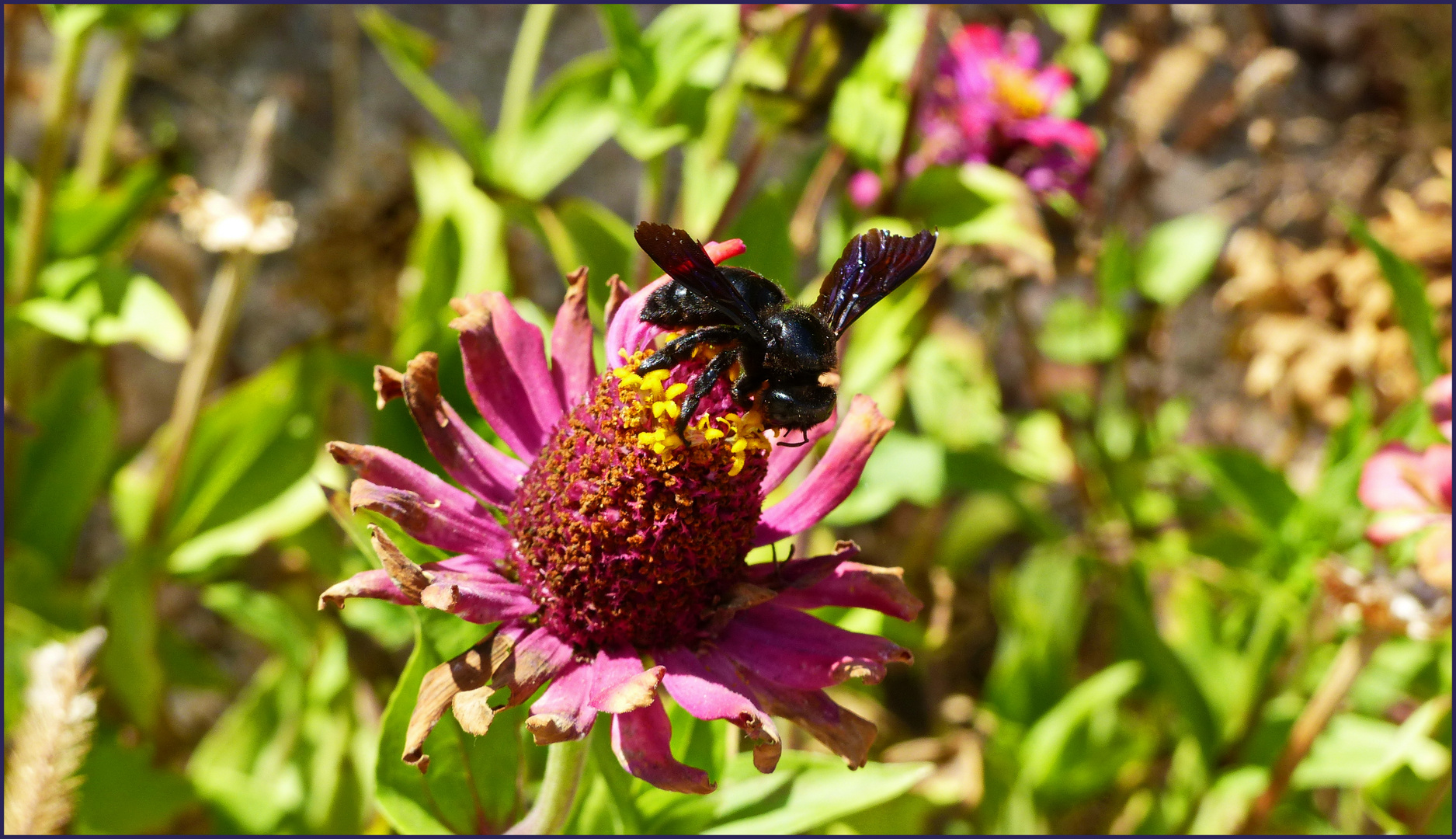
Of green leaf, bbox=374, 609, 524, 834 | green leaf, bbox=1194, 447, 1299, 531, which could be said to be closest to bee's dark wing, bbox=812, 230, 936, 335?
green leaf, bbox=374, 609, 524, 834

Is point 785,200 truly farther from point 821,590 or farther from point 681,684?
point 681,684

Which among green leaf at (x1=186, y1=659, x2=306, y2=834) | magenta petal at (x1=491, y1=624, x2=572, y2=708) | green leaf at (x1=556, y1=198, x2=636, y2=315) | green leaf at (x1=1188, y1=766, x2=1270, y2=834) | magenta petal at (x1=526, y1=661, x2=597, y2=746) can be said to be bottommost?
green leaf at (x1=1188, y1=766, x2=1270, y2=834)

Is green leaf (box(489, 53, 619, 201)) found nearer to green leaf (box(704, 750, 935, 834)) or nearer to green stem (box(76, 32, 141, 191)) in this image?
green stem (box(76, 32, 141, 191))

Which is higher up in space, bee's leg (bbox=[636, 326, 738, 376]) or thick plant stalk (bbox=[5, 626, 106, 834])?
bee's leg (bbox=[636, 326, 738, 376])

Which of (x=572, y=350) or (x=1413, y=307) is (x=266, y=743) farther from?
(x=1413, y=307)

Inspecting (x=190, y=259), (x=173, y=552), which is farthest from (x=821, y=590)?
(x=190, y=259)

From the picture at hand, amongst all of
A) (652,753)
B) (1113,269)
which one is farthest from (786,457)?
(1113,269)

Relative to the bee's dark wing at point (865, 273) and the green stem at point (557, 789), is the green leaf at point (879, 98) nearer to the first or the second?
the bee's dark wing at point (865, 273)
